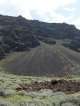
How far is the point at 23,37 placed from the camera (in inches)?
5226

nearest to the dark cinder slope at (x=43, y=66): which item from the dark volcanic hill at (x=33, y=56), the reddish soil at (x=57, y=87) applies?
the dark volcanic hill at (x=33, y=56)

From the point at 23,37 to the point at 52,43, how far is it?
3473cm

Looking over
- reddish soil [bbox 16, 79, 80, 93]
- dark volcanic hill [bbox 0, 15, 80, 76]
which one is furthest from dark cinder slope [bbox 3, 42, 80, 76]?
reddish soil [bbox 16, 79, 80, 93]

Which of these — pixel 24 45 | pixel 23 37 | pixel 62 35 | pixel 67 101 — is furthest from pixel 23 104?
pixel 62 35

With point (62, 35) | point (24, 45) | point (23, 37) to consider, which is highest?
point (62, 35)

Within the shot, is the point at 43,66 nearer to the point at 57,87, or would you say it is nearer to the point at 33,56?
the point at 33,56

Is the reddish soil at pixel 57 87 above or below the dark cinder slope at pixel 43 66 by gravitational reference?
above

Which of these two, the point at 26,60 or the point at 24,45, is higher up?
the point at 24,45

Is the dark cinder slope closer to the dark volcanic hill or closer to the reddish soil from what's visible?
the dark volcanic hill

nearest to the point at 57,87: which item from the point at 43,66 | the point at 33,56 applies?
the point at 43,66

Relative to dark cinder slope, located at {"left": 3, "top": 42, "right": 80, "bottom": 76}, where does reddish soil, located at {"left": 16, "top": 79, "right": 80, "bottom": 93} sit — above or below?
above

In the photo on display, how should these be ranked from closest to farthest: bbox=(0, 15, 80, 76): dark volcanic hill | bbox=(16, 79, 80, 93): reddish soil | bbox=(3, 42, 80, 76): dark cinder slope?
bbox=(16, 79, 80, 93): reddish soil, bbox=(3, 42, 80, 76): dark cinder slope, bbox=(0, 15, 80, 76): dark volcanic hill

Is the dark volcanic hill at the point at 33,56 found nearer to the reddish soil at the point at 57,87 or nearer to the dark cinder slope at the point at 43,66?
the dark cinder slope at the point at 43,66

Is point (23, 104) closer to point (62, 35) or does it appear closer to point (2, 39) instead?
point (2, 39)
